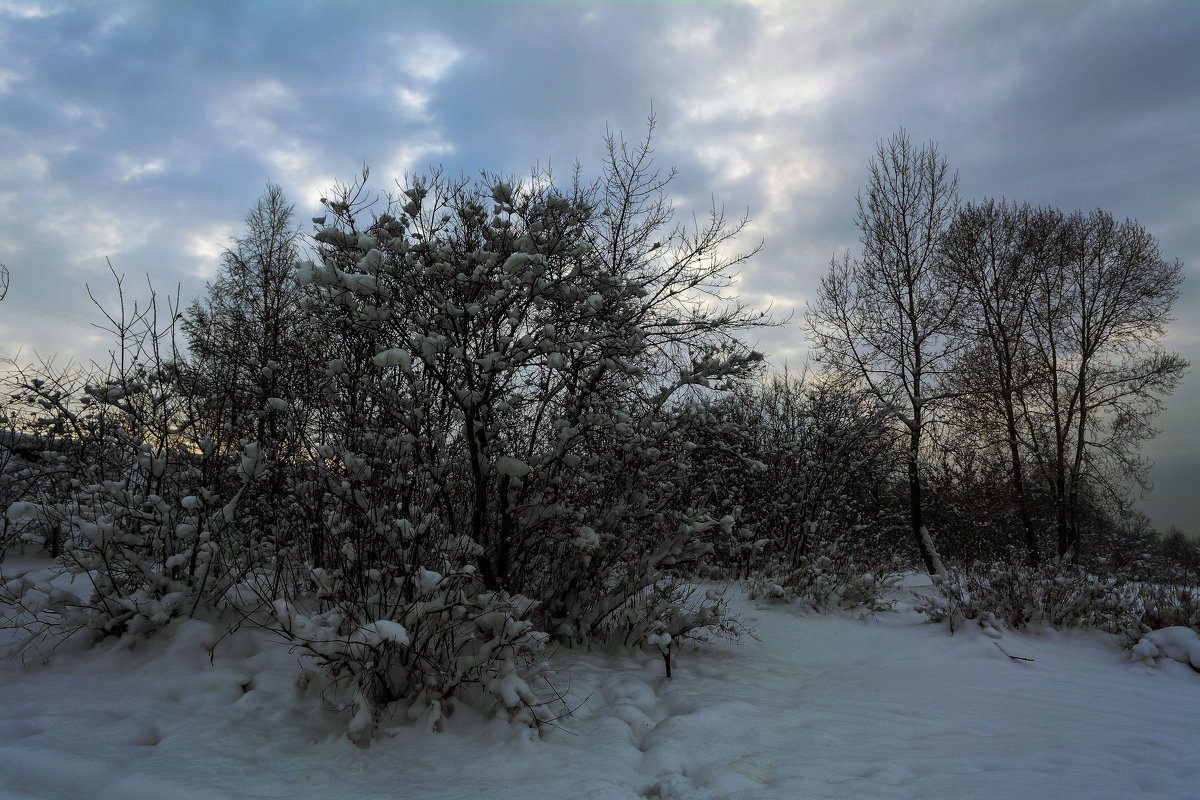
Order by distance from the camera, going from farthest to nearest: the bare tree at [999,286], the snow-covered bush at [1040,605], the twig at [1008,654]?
the bare tree at [999,286], the snow-covered bush at [1040,605], the twig at [1008,654]

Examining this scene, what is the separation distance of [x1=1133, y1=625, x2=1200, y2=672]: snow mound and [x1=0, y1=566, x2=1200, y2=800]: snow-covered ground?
60cm

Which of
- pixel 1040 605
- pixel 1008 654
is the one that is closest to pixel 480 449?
pixel 1008 654

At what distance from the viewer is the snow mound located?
423cm

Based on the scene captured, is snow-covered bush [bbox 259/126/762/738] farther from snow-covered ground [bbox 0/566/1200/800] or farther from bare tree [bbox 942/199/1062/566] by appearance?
bare tree [bbox 942/199/1062/566]

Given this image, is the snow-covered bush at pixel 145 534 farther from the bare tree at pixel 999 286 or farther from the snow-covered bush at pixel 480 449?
the bare tree at pixel 999 286

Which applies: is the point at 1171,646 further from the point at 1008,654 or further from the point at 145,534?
the point at 145,534

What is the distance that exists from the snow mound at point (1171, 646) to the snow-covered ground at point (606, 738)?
1.97ft

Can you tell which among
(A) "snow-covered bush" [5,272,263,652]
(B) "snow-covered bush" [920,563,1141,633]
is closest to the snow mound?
(B) "snow-covered bush" [920,563,1141,633]

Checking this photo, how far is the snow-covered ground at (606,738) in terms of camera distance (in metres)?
2.21

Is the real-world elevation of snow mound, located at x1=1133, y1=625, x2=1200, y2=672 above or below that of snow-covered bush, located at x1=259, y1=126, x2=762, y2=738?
below

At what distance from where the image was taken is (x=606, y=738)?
2.82m

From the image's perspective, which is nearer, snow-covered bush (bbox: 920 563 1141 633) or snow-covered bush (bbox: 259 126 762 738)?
snow-covered bush (bbox: 259 126 762 738)

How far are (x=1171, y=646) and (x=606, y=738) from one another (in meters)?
4.57

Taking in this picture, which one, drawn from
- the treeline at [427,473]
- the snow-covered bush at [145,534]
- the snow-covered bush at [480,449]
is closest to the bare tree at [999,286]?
the treeline at [427,473]
